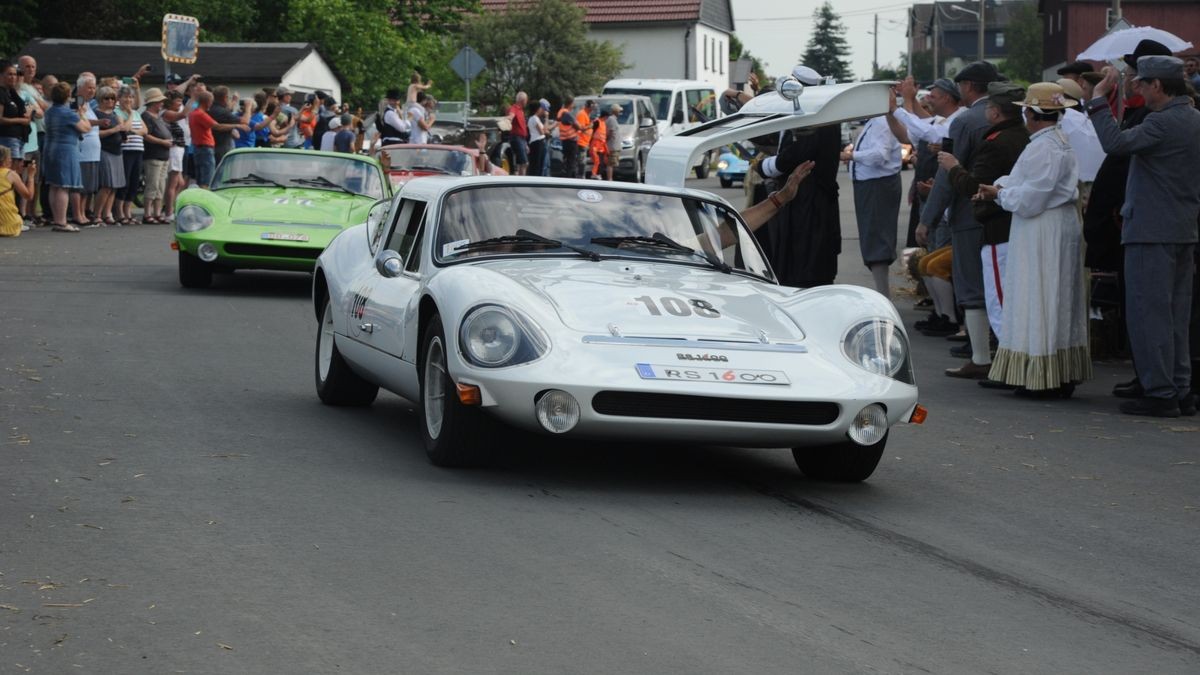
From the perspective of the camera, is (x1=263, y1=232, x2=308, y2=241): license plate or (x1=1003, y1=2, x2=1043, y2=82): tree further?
(x1=1003, y1=2, x2=1043, y2=82): tree

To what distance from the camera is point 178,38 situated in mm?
31109

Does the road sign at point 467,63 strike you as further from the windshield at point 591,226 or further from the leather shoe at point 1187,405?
the windshield at point 591,226

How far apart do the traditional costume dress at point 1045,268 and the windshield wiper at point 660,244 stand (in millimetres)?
2817

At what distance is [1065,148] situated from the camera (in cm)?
1045

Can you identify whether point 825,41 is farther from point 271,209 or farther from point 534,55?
point 271,209

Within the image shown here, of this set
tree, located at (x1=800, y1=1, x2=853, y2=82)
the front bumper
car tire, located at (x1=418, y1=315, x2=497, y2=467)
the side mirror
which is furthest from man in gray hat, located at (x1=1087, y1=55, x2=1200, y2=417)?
tree, located at (x1=800, y1=1, x2=853, y2=82)

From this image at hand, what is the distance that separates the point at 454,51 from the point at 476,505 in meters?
63.8

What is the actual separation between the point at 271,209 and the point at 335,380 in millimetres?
7012

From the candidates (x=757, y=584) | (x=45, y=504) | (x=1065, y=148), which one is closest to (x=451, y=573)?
(x=757, y=584)

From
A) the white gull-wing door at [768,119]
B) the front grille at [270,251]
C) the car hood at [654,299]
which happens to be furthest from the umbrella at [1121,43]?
the car hood at [654,299]

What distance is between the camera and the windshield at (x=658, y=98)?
50.0m

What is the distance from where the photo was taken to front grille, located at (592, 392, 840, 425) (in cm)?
684

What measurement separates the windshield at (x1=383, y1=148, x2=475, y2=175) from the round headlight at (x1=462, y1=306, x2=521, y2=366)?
1392 cm

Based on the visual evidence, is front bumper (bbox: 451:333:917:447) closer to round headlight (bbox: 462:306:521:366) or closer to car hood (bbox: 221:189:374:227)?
round headlight (bbox: 462:306:521:366)
